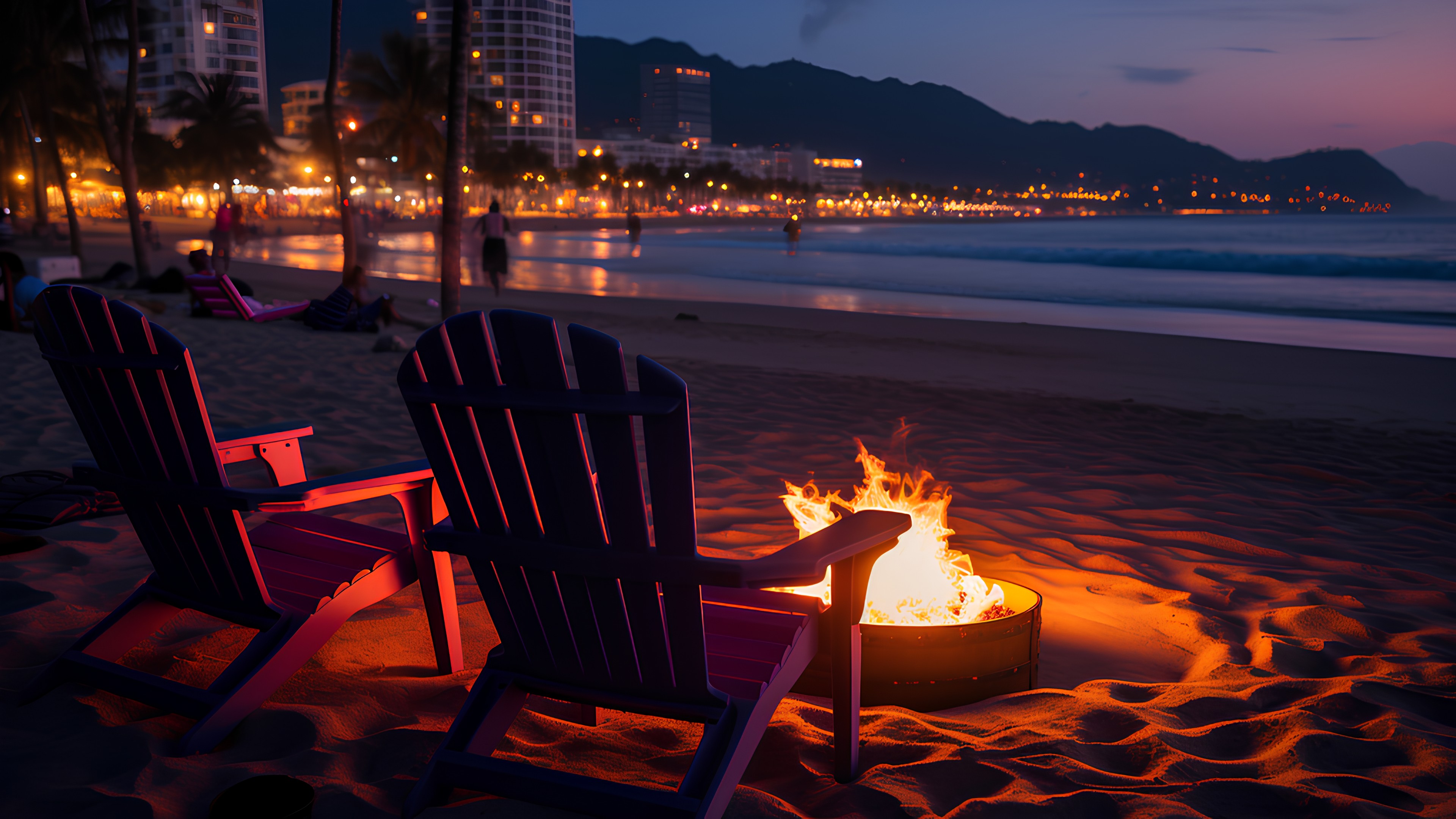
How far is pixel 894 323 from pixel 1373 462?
7944 mm

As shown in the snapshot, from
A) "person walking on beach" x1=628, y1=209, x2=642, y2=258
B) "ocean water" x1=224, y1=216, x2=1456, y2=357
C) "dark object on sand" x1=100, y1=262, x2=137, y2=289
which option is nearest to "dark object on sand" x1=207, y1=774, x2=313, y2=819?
"ocean water" x1=224, y1=216, x2=1456, y2=357

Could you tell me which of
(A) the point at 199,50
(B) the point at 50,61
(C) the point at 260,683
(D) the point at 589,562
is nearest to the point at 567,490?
(D) the point at 589,562

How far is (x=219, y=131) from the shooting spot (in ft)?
224

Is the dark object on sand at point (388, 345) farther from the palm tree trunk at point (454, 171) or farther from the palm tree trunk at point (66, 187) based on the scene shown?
the palm tree trunk at point (66, 187)

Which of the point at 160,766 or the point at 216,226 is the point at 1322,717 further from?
the point at 216,226

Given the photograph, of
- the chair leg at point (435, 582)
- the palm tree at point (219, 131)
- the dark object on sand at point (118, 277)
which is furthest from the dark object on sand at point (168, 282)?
the palm tree at point (219, 131)

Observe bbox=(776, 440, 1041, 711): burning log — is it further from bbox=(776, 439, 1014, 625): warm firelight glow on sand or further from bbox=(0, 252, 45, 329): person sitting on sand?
bbox=(0, 252, 45, 329): person sitting on sand

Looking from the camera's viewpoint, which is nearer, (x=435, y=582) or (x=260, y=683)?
(x=260, y=683)

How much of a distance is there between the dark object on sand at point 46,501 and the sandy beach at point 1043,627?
5.0 inches

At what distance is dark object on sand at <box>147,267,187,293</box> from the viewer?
47.5ft

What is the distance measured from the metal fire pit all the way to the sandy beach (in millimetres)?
61

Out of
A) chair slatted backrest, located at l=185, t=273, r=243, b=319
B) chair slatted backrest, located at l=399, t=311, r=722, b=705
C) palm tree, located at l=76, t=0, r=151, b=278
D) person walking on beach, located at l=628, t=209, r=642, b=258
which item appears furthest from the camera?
person walking on beach, located at l=628, t=209, r=642, b=258

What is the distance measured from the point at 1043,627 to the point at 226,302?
35.3 feet

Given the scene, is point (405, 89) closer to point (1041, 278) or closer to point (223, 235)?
point (223, 235)
